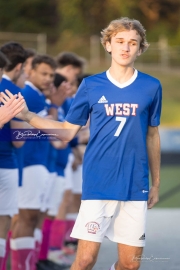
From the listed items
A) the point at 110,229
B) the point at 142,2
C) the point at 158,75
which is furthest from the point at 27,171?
the point at 142,2

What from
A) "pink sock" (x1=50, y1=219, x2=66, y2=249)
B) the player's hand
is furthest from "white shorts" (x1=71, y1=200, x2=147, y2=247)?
"pink sock" (x1=50, y1=219, x2=66, y2=249)

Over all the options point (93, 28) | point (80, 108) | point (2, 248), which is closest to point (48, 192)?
point (2, 248)

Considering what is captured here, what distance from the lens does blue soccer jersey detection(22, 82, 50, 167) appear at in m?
6.52

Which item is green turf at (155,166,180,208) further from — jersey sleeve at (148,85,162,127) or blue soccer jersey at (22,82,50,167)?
jersey sleeve at (148,85,162,127)

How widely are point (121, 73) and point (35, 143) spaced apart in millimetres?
2113

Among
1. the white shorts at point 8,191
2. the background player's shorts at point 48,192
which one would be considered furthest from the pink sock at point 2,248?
the background player's shorts at point 48,192

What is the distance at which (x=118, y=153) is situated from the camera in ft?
15.8

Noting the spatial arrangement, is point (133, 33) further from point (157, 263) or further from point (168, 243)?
point (168, 243)

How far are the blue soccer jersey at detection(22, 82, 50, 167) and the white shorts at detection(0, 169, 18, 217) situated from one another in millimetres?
1048

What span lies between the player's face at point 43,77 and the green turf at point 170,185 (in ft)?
15.9

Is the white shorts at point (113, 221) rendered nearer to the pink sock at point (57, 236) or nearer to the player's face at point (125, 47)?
the player's face at point (125, 47)

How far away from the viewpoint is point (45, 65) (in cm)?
704

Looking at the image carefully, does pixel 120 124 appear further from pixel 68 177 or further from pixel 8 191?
pixel 68 177

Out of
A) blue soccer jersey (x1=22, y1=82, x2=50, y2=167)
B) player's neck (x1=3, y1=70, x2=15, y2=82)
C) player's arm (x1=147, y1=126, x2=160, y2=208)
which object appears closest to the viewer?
player's arm (x1=147, y1=126, x2=160, y2=208)
